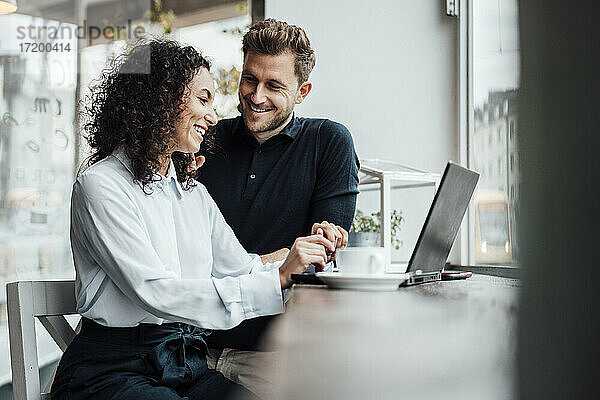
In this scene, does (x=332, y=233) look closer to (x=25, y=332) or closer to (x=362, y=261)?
(x=362, y=261)

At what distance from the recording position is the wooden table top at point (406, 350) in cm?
21

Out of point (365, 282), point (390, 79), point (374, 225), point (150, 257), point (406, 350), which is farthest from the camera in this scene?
point (390, 79)

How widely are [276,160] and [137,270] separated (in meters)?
0.68

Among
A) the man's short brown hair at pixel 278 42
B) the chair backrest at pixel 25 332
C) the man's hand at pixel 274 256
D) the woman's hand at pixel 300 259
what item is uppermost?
the man's short brown hair at pixel 278 42

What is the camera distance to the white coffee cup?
838mm

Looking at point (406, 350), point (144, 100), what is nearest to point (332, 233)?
point (144, 100)

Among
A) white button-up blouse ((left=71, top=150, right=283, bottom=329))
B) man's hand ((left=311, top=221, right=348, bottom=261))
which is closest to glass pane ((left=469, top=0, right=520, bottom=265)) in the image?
white button-up blouse ((left=71, top=150, right=283, bottom=329))

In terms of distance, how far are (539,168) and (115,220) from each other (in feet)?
2.86

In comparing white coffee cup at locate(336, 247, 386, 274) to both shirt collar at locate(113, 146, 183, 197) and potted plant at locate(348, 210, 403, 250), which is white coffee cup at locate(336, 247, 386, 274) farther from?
potted plant at locate(348, 210, 403, 250)

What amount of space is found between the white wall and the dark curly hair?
1678 millimetres

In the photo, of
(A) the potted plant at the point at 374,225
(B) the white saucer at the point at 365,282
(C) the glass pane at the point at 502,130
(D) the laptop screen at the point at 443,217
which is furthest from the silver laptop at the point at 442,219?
(A) the potted plant at the point at 374,225

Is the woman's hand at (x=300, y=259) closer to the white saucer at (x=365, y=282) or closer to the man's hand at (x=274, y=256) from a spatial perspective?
the white saucer at (x=365, y=282)

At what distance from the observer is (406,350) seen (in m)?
0.28

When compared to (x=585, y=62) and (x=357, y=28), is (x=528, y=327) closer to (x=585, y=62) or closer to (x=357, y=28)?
(x=585, y=62)
